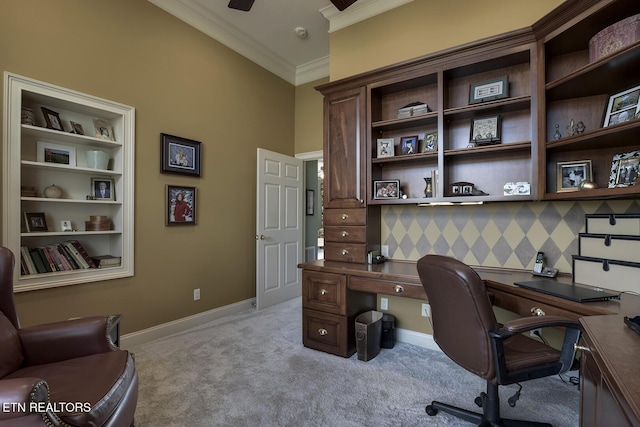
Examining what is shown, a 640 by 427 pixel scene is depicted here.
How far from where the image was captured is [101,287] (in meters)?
2.69

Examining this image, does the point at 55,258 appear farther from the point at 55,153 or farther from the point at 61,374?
the point at 61,374

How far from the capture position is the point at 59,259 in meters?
2.47

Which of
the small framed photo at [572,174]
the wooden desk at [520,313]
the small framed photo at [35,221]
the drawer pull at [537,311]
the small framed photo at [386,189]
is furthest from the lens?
the small framed photo at [386,189]

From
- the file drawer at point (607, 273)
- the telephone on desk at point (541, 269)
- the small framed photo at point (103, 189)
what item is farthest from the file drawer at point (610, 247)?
the small framed photo at point (103, 189)

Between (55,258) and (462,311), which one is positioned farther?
(55,258)

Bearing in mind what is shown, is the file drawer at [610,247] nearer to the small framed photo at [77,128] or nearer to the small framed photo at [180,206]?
the small framed photo at [180,206]

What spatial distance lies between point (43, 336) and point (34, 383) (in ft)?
2.52

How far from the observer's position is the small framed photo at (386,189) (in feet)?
9.20

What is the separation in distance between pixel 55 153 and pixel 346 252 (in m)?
2.62

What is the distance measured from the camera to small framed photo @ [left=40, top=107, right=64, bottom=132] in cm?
243

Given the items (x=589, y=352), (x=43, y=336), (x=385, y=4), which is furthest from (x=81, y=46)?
(x=589, y=352)

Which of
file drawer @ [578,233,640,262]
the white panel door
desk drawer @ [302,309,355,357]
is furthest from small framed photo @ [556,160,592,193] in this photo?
the white panel door

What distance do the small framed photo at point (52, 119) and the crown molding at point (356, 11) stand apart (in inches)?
108

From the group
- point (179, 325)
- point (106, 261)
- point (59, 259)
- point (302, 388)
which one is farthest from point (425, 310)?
point (59, 259)
